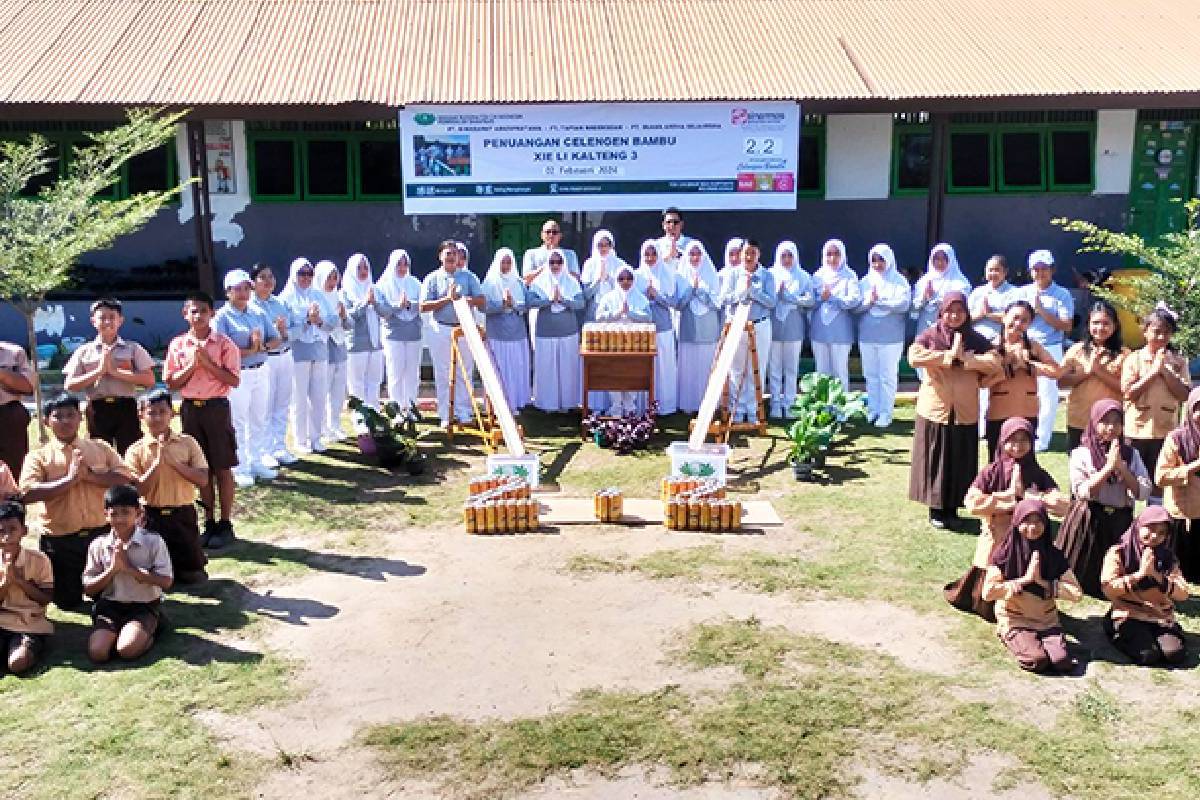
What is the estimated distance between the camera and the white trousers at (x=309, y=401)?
10.9 m

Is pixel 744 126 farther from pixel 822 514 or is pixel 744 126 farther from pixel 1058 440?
pixel 822 514

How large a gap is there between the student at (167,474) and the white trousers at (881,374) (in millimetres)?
6839

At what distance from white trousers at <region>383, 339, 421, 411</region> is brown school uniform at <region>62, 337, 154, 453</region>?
329 cm

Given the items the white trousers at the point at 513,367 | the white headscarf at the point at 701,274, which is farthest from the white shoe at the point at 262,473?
the white headscarf at the point at 701,274

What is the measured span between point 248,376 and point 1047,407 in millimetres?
7287

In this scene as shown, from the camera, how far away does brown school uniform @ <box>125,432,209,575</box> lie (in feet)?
25.0

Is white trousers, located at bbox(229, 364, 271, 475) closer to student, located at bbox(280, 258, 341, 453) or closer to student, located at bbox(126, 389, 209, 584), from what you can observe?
student, located at bbox(280, 258, 341, 453)

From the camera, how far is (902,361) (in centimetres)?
1409

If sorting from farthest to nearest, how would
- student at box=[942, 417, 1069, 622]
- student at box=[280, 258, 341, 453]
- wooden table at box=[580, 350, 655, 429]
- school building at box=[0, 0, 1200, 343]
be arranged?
school building at box=[0, 0, 1200, 343], wooden table at box=[580, 350, 655, 429], student at box=[280, 258, 341, 453], student at box=[942, 417, 1069, 622]

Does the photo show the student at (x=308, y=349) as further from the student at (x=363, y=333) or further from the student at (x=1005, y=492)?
the student at (x=1005, y=492)

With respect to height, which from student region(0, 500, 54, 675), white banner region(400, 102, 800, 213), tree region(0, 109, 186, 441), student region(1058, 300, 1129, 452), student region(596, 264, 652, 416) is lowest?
student region(0, 500, 54, 675)

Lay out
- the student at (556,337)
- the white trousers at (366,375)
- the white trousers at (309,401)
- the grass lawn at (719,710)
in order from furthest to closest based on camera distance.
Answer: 1. the student at (556,337)
2. the white trousers at (366,375)
3. the white trousers at (309,401)
4. the grass lawn at (719,710)

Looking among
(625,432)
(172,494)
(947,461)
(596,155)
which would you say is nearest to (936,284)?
(947,461)

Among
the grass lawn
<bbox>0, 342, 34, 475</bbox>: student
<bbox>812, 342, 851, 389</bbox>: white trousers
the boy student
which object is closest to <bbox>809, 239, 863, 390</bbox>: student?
<bbox>812, 342, 851, 389</bbox>: white trousers
